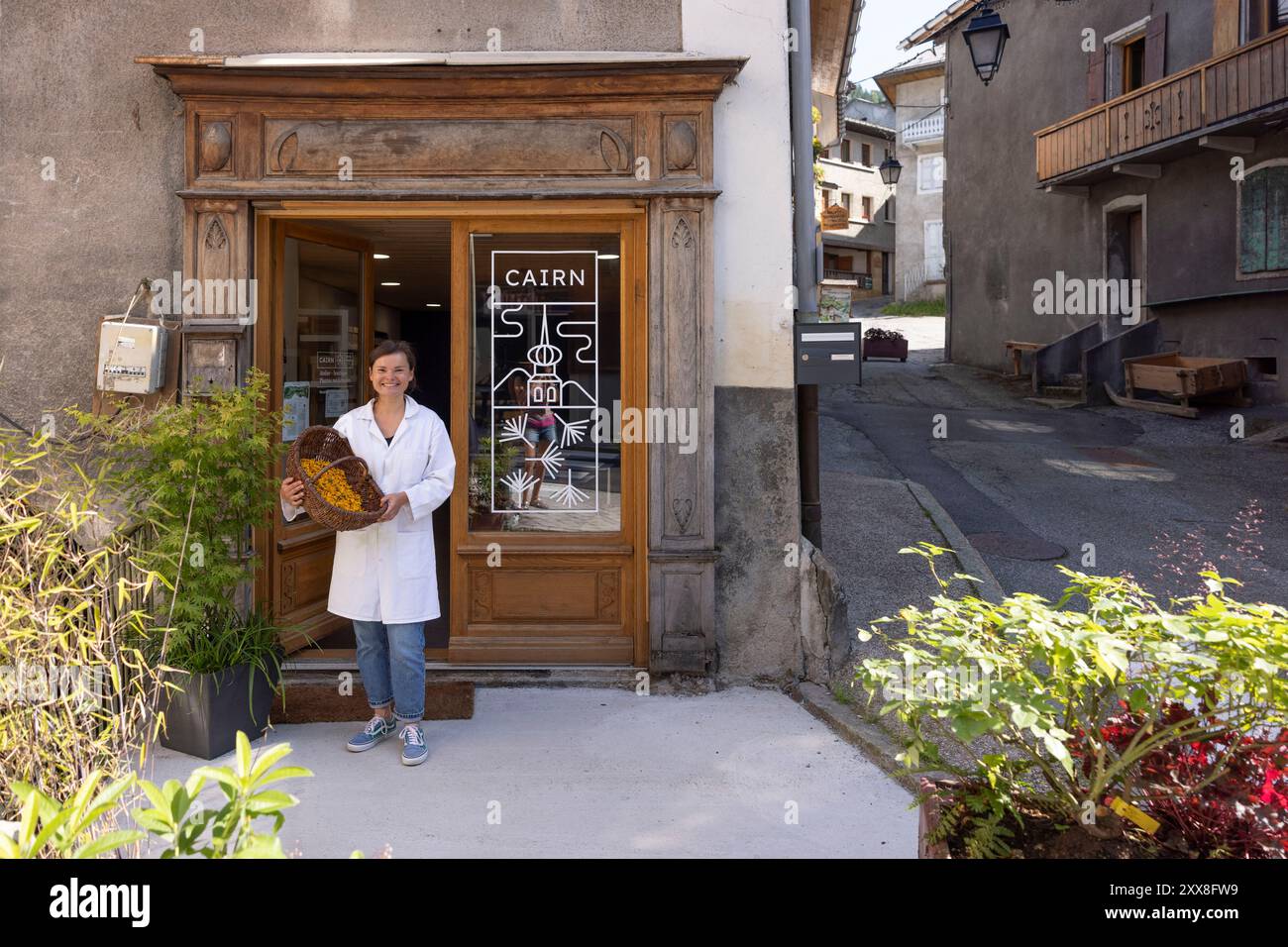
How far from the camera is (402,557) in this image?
15.3ft

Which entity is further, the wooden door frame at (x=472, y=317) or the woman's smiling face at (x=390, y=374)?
the wooden door frame at (x=472, y=317)

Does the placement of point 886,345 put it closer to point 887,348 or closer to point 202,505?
point 887,348

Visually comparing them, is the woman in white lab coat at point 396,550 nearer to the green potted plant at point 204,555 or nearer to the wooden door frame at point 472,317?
the green potted plant at point 204,555

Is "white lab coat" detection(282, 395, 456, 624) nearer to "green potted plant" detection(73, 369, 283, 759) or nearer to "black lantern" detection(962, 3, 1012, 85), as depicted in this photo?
"green potted plant" detection(73, 369, 283, 759)

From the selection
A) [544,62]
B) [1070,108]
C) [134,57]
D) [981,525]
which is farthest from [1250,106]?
[134,57]

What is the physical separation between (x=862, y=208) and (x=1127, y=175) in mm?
27478

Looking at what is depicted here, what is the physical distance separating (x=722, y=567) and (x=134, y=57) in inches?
160

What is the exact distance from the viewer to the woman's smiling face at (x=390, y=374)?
4.70 m

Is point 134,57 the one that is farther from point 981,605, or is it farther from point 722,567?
point 981,605

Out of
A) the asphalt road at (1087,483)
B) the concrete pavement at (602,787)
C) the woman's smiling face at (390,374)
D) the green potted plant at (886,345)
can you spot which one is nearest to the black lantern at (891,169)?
the green potted plant at (886,345)

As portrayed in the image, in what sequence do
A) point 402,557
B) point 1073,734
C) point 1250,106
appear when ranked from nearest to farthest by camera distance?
1. point 1073,734
2. point 402,557
3. point 1250,106

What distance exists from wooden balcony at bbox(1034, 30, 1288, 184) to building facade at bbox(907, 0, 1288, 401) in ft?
0.10

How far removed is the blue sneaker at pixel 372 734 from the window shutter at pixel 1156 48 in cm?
1750

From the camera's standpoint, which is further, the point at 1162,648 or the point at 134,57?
the point at 134,57
